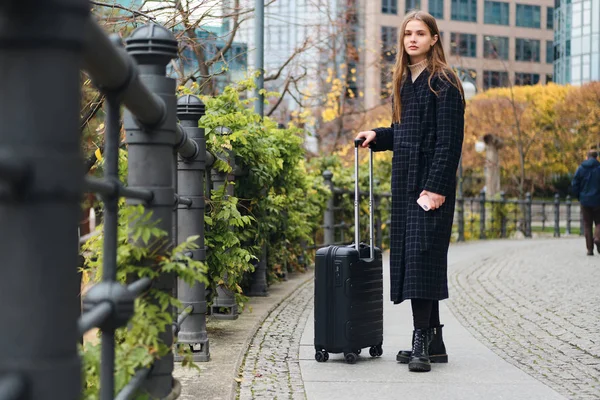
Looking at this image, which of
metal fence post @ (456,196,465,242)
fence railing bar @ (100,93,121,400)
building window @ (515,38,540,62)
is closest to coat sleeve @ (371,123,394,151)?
fence railing bar @ (100,93,121,400)

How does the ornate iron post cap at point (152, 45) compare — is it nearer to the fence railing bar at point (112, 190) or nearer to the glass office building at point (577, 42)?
the fence railing bar at point (112, 190)

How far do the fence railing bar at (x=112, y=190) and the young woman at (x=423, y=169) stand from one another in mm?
2889

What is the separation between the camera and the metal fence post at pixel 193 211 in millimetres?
4793

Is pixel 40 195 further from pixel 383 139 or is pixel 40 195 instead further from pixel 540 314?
pixel 540 314

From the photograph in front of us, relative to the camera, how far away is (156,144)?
7.83 ft

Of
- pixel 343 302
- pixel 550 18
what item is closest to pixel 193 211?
pixel 343 302

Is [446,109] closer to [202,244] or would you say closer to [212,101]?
[202,244]

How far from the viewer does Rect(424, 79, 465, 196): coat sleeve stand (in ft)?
16.4

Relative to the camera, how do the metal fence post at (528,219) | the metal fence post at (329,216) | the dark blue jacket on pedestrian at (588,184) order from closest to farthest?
the metal fence post at (329,216), the dark blue jacket on pedestrian at (588,184), the metal fence post at (528,219)

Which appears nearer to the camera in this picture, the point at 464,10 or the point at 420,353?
the point at 420,353

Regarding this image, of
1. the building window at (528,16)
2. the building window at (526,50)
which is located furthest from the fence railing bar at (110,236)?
the building window at (528,16)

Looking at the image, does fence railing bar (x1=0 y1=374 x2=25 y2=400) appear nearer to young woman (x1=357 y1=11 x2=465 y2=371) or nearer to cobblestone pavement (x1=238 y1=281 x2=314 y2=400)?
cobblestone pavement (x1=238 y1=281 x2=314 y2=400)

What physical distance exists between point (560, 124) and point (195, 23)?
1706 inches

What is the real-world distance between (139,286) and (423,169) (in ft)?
10.3
